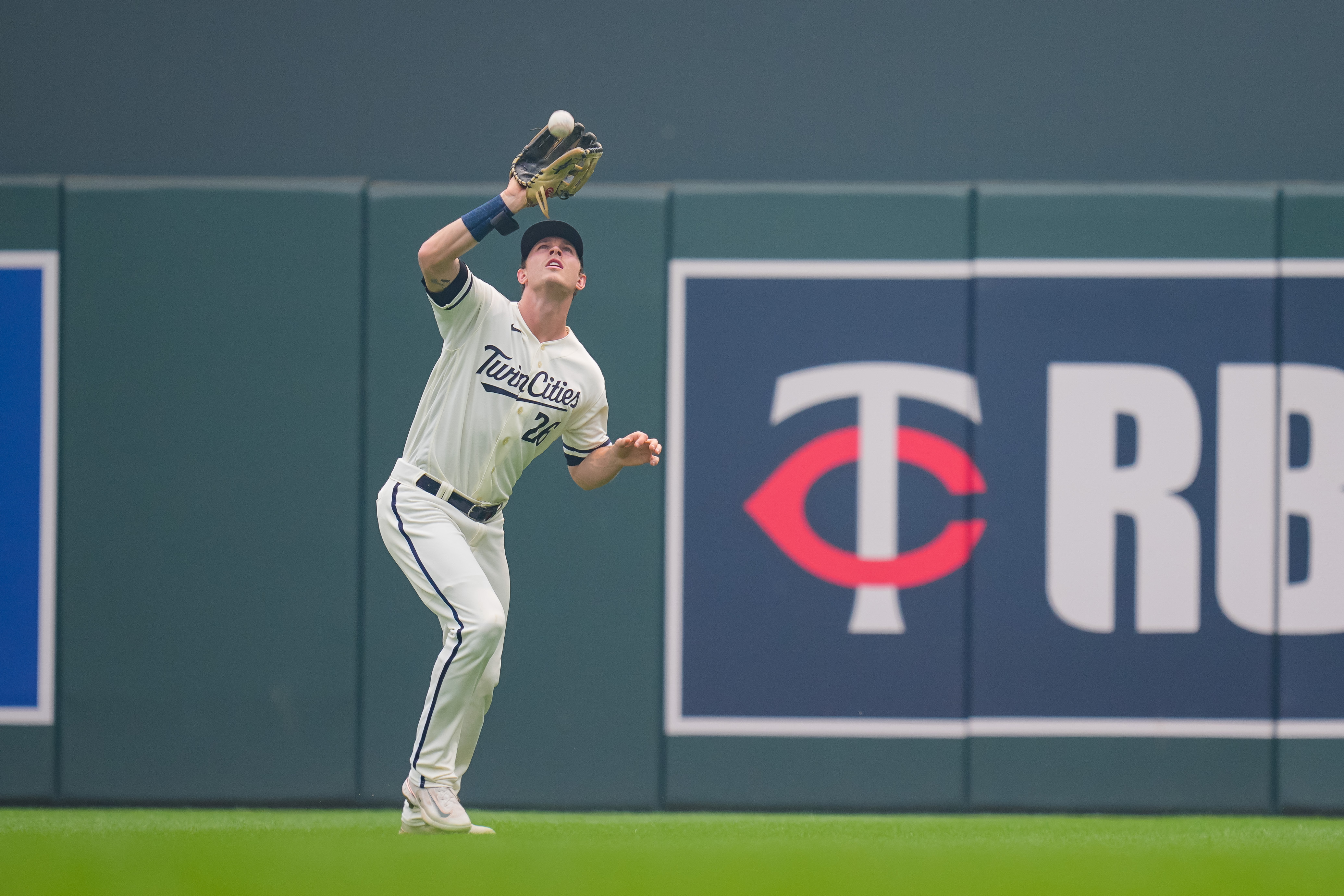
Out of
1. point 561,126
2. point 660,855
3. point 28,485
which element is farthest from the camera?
point 28,485

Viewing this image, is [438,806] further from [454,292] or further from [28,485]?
[28,485]

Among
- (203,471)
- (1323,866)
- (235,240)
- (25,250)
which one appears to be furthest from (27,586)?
(1323,866)

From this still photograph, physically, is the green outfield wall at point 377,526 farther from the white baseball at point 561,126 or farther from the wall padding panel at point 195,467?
the white baseball at point 561,126

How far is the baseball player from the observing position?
2.92 metres

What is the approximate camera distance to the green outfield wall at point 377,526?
3762mm

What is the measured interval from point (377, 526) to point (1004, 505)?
2188 millimetres

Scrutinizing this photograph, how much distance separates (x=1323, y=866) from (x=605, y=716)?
218 centimetres

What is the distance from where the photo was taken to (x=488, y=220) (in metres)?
2.83

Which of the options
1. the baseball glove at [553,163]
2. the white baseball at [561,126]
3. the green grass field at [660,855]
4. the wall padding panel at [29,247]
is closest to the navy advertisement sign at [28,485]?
the wall padding panel at [29,247]

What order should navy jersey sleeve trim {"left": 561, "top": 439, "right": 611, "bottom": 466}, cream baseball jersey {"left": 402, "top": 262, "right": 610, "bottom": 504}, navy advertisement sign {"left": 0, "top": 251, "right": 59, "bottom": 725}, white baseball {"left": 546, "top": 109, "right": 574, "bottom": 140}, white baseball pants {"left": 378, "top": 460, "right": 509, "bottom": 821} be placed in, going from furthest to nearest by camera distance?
navy advertisement sign {"left": 0, "top": 251, "right": 59, "bottom": 725} → navy jersey sleeve trim {"left": 561, "top": 439, "right": 611, "bottom": 466} → cream baseball jersey {"left": 402, "top": 262, "right": 610, "bottom": 504} → white baseball pants {"left": 378, "top": 460, "right": 509, "bottom": 821} → white baseball {"left": 546, "top": 109, "right": 574, "bottom": 140}

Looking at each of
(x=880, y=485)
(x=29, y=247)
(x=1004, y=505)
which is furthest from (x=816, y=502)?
(x=29, y=247)

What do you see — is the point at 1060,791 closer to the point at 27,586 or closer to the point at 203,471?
the point at 203,471

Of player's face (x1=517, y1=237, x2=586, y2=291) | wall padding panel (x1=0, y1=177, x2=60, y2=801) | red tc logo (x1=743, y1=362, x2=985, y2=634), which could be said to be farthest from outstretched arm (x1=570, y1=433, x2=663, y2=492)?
wall padding panel (x1=0, y1=177, x2=60, y2=801)

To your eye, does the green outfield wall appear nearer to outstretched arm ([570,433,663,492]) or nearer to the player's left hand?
outstretched arm ([570,433,663,492])
